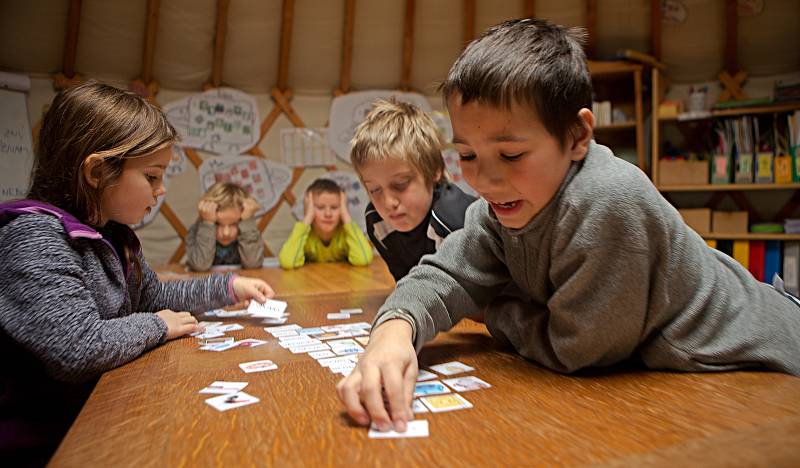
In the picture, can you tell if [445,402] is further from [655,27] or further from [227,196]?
[655,27]

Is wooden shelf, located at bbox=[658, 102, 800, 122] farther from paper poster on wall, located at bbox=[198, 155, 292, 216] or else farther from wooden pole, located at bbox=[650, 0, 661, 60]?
paper poster on wall, located at bbox=[198, 155, 292, 216]

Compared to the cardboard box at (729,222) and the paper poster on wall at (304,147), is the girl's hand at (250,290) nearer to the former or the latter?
the paper poster on wall at (304,147)

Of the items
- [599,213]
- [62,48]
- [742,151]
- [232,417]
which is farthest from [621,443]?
[62,48]

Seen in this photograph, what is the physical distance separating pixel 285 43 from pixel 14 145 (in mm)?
1833

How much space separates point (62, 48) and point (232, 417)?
148 inches

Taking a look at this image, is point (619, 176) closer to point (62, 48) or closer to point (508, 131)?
point (508, 131)

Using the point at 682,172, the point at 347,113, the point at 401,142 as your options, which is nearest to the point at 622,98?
the point at 682,172

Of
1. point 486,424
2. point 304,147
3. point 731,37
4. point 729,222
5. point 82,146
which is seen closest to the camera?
point 486,424

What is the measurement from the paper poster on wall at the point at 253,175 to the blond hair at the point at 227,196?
1.03 meters

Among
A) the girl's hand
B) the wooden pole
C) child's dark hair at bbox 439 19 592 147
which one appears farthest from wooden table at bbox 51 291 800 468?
the wooden pole

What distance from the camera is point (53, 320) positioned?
2.69ft

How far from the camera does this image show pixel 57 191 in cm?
98

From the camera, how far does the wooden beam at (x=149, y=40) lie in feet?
11.5

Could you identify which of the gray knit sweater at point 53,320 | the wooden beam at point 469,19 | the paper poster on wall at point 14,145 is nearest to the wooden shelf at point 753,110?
the wooden beam at point 469,19
